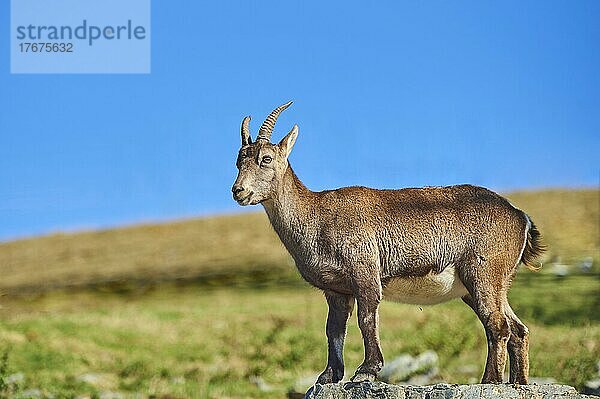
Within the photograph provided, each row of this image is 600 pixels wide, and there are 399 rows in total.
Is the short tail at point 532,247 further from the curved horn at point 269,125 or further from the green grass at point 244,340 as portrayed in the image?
the green grass at point 244,340

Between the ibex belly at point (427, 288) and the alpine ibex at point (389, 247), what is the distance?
0.01m

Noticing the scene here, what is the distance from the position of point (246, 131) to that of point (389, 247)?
2.70 metres

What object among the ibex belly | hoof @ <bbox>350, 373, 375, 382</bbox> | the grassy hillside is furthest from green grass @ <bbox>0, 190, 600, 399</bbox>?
hoof @ <bbox>350, 373, 375, 382</bbox>

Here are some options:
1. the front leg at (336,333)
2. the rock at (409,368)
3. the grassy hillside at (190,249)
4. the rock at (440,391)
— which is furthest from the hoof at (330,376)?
the grassy hillside at (190,249)

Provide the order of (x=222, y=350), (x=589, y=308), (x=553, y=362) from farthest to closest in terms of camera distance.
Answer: (x=589, y=308) < (x=222, y=350) < (x=553, y=362)

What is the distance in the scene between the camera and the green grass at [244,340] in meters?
28.8

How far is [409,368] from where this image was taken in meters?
28.3

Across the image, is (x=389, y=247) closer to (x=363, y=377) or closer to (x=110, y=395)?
(x=363, y=377)

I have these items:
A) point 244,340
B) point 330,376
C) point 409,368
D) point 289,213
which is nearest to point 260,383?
point 409,368

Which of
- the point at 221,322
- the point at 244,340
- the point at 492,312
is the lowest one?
the point at 244,340

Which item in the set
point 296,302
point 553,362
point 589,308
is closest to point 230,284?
point 296,302

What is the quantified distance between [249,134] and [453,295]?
12.6 feet

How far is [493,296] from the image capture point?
1427 centimetres

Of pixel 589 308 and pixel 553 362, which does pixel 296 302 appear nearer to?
pixel 589 308
